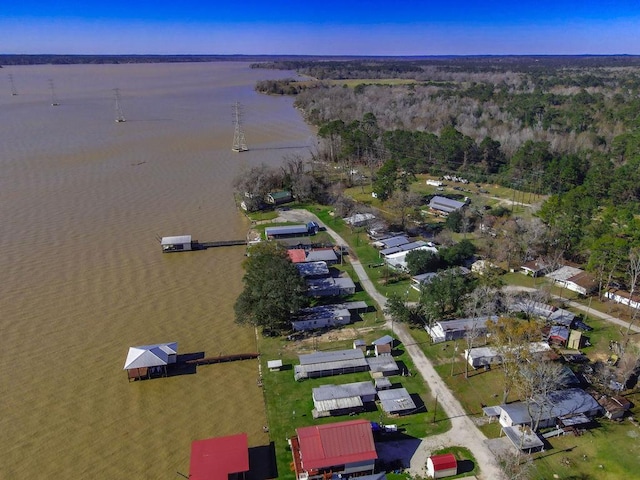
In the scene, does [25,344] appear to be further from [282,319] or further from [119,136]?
[119,136]

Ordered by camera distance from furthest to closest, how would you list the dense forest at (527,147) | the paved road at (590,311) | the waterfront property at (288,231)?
the waterfront property at (288,231) → the dense forest at (527,147) → the paved road at (590,311)

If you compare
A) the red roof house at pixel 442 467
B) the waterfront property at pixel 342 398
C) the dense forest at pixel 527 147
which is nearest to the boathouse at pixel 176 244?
the dense forest at pixel 527 147

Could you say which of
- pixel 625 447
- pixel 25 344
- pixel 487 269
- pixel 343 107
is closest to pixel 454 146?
pixel 487 269

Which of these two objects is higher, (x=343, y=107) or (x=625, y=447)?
(x=343, y=107)

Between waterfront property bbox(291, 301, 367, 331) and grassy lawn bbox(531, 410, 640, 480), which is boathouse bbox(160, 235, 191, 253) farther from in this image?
grassy lawn bbox(531, 410, 640, 480)

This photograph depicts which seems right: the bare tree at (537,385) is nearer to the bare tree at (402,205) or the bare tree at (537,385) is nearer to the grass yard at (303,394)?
the grass yard at (303,394)
